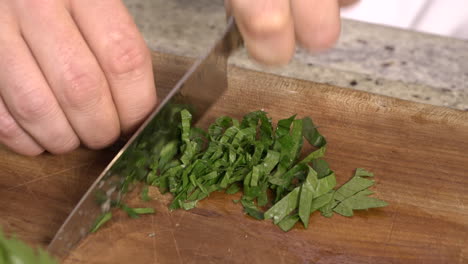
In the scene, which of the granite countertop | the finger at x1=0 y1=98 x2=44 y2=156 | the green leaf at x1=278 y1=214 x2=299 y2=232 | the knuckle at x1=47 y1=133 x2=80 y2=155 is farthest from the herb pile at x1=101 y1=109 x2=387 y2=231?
the granite countertop

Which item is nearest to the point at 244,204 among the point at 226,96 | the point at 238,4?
the point at 226,96

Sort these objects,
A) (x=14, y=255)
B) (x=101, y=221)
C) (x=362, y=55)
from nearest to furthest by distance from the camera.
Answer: (x=14, y=255), (x=101, y=221), (x=362, y=55)

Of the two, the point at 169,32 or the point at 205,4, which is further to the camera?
the point at 205,4

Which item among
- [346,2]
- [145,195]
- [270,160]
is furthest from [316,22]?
[145,195]

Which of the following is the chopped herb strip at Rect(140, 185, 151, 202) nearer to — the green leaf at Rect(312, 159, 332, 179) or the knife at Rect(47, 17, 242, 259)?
the knife at Rect(47, 17, 242, 259)

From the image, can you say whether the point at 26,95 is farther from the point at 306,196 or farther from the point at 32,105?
the point at 306,196

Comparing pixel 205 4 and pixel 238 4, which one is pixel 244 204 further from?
pixel 205 4
